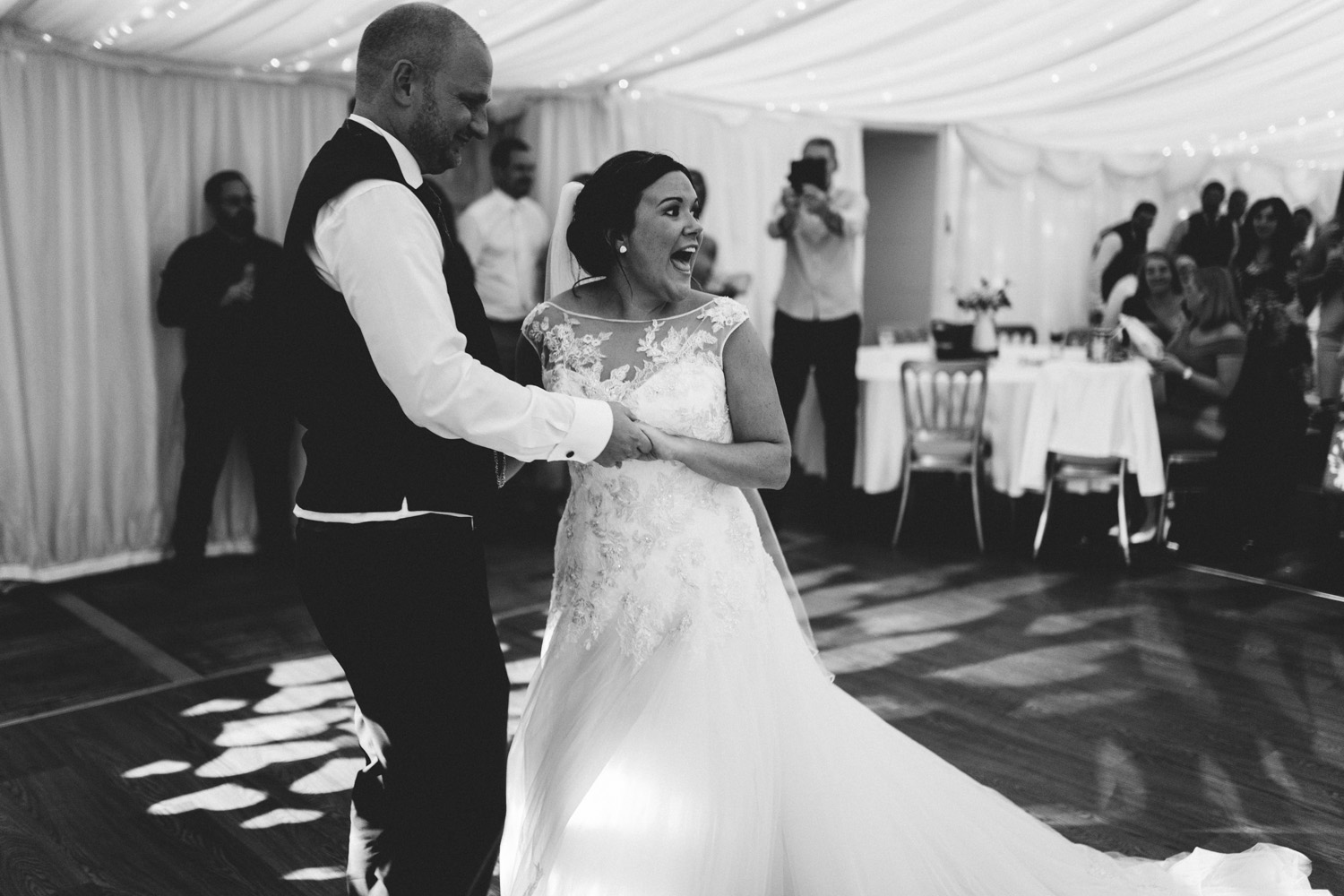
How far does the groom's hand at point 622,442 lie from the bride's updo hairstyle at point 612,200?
1.59 feet

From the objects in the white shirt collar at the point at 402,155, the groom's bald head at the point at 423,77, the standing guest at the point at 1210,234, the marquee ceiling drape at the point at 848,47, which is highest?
the marquee ceiling drape at the point at 848,47

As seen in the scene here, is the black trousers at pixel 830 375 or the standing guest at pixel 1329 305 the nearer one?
the black trousers at pixel 830 375

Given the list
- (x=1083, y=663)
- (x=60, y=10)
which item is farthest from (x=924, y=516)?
(x=60, y=10)

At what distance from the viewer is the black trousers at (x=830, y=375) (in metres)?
5.91

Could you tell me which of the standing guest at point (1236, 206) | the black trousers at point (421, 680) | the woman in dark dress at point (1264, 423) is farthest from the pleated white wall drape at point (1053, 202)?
the black trousers at point (421, 680)

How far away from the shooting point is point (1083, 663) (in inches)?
154

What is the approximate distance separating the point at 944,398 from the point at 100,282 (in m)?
4.09

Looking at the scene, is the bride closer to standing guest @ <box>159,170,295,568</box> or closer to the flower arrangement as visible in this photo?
standing guest @ <box>159,170,295,568</box>

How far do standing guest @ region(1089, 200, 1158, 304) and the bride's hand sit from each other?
8.28 metres

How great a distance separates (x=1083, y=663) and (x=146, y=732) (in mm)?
3020

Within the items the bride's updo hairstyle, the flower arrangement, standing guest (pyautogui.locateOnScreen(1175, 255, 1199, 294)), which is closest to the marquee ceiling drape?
standing guest (pyautogui.locateOnScreen(1175, 255, 1199, 294))

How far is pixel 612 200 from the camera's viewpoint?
218 centimetres

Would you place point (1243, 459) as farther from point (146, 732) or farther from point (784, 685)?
point (146, 732)

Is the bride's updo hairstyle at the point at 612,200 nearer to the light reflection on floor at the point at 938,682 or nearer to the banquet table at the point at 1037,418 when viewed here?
the light reflection on floor at the point at 938,682
